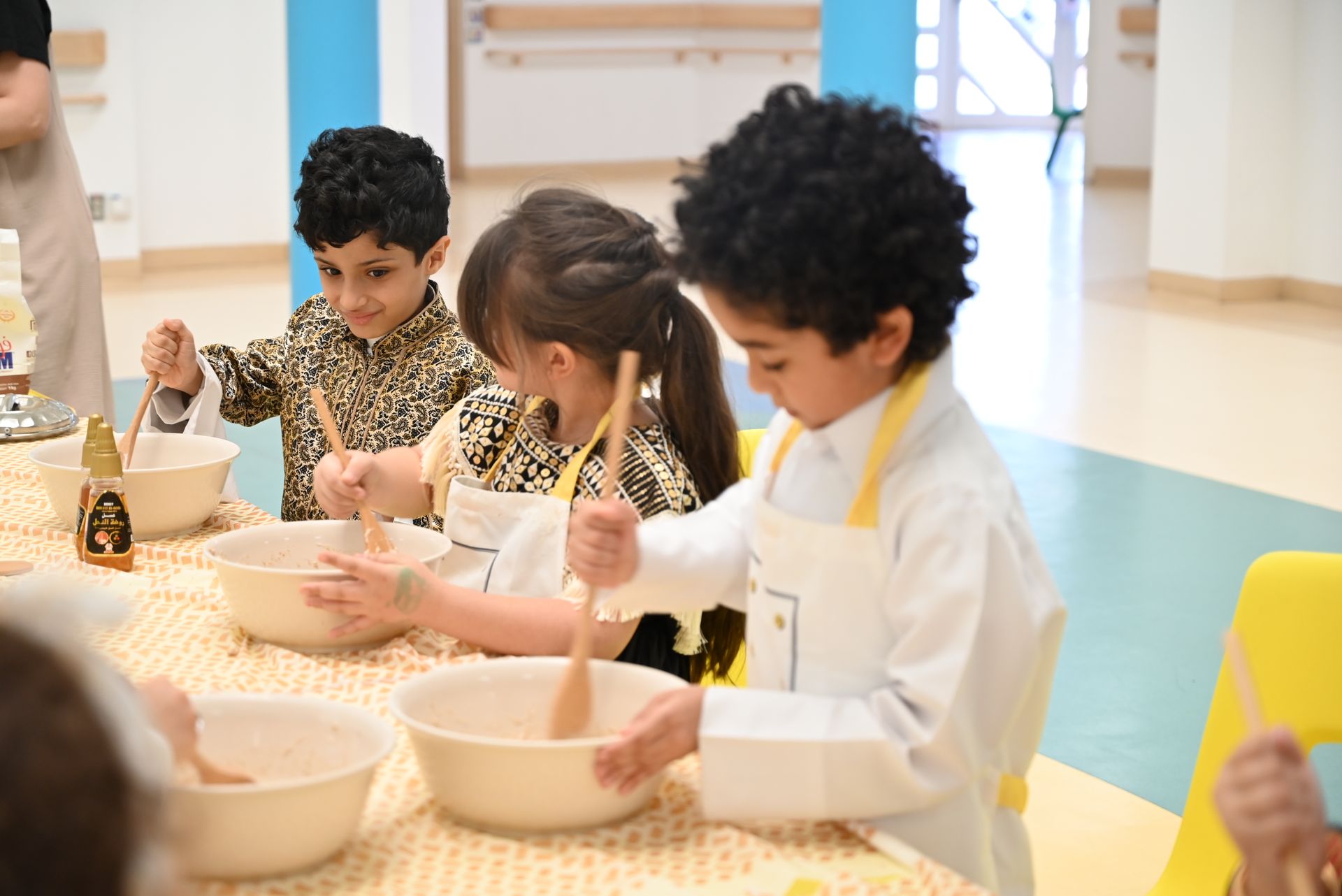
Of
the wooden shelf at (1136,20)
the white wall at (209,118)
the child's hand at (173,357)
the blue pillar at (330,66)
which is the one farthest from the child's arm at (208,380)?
the wooden shelf at (1136,20)

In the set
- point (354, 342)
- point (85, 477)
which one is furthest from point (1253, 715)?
point (354, 342)

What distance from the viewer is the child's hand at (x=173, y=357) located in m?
2.03

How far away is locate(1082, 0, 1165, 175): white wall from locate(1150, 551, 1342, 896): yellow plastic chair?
1113 cm

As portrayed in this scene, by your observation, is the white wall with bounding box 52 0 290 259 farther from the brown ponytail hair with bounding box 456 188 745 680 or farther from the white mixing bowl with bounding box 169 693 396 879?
the white mixing bowl with bounding box 169 693 396 879

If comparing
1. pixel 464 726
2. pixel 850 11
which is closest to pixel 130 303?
pixel 850 11

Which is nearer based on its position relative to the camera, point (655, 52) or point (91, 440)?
point (91, 440)

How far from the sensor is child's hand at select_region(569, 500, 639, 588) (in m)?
1.18

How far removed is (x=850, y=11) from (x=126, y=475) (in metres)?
4.06

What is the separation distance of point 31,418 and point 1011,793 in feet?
Result: 5.28

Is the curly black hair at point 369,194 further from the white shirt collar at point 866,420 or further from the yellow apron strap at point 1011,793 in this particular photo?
the yellow apron strap at point 1011,793

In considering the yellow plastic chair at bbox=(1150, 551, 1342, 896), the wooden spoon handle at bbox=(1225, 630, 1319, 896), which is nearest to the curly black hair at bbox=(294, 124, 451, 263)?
the yellow plastic chair at bbox=(1150, 551, 1342, 896)

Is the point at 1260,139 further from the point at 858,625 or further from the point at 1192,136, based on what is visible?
the point at 858,625

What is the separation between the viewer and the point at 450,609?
1365 mm

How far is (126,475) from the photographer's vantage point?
5.56 ft
